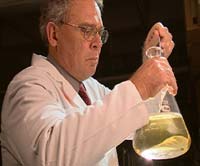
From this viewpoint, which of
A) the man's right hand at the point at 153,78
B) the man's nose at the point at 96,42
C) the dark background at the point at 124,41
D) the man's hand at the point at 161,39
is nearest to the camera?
the man's right hand at the point at 153,78

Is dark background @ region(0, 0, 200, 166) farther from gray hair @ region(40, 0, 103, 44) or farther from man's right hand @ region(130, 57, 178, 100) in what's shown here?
man's right hand @ region(130, 57, 178, 100)

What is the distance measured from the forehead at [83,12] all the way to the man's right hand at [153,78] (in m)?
0.35

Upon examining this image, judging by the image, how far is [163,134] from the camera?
31.3 inches

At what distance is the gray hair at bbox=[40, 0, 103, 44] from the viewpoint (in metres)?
1.15

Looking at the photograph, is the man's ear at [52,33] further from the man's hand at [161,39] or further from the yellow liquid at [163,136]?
the yellow liquid at [163,136]

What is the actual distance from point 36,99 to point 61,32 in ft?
1.09

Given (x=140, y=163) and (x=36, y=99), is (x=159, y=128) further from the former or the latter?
(x=140, y=163)

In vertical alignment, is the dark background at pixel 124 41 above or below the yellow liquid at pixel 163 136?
below

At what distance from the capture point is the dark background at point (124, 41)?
7.68 feet

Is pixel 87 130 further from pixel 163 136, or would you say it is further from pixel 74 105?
pixel 74 105

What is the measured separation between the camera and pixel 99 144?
79 centimetres

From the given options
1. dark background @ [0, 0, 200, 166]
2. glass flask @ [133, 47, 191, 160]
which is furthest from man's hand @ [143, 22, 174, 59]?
dark background @ [0, 0, 200, 166]

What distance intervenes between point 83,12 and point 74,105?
9.9 inches

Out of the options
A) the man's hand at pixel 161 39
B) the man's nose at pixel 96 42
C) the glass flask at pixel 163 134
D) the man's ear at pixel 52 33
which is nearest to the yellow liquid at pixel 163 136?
the glass flask at pixel 163 134
